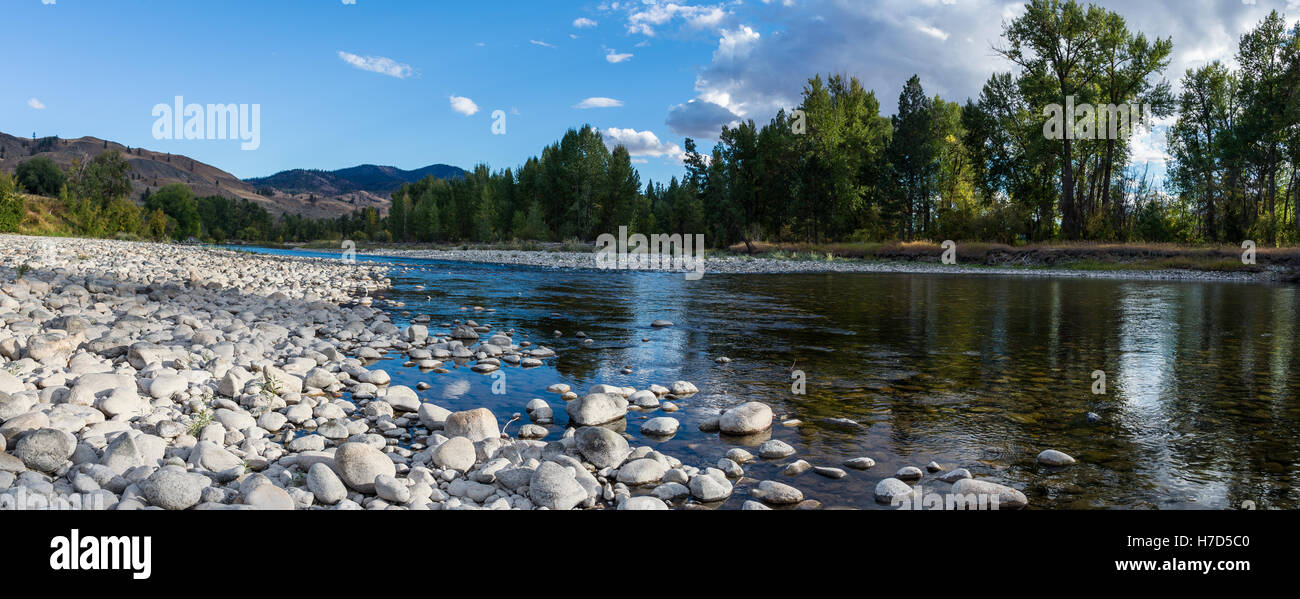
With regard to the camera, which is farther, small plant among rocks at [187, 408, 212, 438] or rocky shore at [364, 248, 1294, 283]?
Result: rocky shore at [364, 248, 1294, 283]

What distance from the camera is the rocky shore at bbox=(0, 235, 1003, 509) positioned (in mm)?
3488

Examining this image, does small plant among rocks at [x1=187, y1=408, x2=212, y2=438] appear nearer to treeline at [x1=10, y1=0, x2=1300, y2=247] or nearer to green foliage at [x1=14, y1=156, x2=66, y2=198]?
treeline at [x1=10, y1=0, x2=1300, y2=247]

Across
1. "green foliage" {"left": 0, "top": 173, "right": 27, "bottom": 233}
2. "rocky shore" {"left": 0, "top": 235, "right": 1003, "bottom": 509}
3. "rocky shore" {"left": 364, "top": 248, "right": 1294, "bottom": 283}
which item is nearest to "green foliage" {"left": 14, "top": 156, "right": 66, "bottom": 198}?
"green foliage" {"left": 0, "top": 173, "right": 27, "bottom": 233}

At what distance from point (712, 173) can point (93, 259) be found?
41.6 meters

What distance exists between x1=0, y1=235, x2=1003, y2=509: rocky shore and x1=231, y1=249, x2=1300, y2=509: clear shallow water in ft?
0.88

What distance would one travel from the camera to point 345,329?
9.43 metres

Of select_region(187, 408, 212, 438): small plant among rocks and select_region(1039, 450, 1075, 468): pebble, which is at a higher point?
select_region(187, 408, 212, 438): small plant among rocks

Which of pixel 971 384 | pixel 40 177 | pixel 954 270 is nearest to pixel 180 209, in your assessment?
pixel 40 177

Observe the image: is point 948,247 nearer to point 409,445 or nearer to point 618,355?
point 618,355

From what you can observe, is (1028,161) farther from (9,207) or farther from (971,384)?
(9,207)

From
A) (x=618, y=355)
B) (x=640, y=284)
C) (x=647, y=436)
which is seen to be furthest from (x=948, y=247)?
(x=647, y=436)

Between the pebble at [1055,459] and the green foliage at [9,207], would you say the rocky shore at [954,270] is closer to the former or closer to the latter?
the pebble at [1055,459]

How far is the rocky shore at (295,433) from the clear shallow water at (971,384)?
10.6 inches
